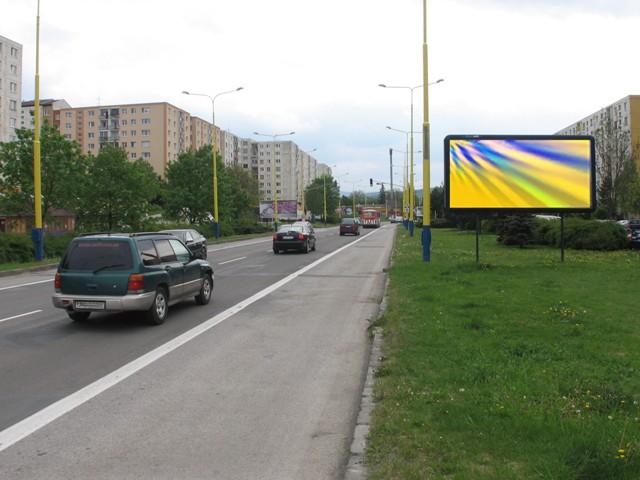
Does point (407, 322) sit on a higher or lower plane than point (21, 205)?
lower

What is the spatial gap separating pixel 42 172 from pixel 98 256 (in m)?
21.6

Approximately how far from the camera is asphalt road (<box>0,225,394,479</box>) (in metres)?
4.29

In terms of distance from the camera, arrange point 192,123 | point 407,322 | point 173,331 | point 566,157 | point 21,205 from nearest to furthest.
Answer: point 407,322 → point 173,331 → point 566,157 → point 21,205 → point 192,123

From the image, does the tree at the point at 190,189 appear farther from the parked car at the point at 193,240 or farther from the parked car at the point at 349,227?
the parked car at the point at 193,240

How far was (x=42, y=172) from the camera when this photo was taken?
28.8 m

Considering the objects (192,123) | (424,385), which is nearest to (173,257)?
(424,385)

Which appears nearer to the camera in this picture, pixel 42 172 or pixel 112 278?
pixel 112 278

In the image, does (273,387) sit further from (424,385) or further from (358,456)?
(358,456)

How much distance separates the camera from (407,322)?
8.77 m

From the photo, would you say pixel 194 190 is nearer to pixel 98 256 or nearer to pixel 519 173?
pixel 519 173

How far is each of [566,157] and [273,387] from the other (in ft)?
52.7

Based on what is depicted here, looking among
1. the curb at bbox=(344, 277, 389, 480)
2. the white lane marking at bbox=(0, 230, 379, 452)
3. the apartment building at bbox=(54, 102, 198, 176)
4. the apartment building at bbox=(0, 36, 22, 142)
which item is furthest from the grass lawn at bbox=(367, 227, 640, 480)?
the apartment building at bbox=(54, 102, 198, 176)

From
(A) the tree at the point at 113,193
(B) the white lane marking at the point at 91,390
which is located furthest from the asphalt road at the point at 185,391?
(A) the tree at the point at 113,193

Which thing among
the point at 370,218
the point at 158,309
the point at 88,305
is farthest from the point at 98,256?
the point at 370,218
